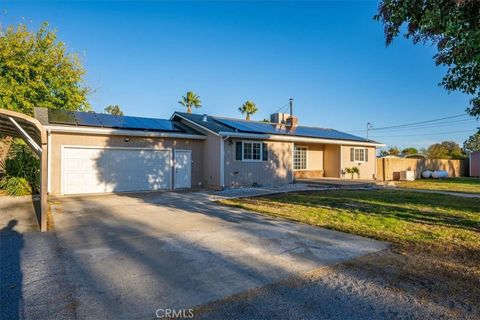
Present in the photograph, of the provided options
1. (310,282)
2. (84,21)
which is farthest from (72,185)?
(310,282)

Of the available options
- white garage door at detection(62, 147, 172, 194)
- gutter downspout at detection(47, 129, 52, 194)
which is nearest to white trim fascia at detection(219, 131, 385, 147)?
white garage door at detection(62, 147, 172, 194)

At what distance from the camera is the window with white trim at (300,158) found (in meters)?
19.5

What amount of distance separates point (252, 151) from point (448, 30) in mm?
11093

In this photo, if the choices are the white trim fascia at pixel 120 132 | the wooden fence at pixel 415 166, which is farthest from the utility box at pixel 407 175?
the white trim fascia at pixel 120 132

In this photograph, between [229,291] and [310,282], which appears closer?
[229,291]

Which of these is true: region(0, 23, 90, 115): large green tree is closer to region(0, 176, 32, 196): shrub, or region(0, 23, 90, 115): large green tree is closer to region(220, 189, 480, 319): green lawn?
region(0, 176, 32, 196): shrub

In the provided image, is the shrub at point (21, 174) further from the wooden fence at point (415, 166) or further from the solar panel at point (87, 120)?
the wooden fence at point (415, 166)

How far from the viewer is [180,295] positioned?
10.9ft

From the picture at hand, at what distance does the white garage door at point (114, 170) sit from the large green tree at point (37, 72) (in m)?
11.1

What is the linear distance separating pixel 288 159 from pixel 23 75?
18.7m

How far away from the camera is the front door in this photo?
46.9 ft

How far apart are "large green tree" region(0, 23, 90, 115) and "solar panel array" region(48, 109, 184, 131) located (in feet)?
25.9

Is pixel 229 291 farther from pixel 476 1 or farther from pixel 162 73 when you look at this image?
Answer: pixel 162 73

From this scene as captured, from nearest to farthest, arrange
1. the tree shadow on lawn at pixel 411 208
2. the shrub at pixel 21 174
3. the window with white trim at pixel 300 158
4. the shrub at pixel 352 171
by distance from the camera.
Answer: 1. the tree shadow on lawn at pixel 411 208
2. the shrub at pixel 21 174
3. the window with white trim at pixel 300 158
4. the shrub at pixel 352 171
